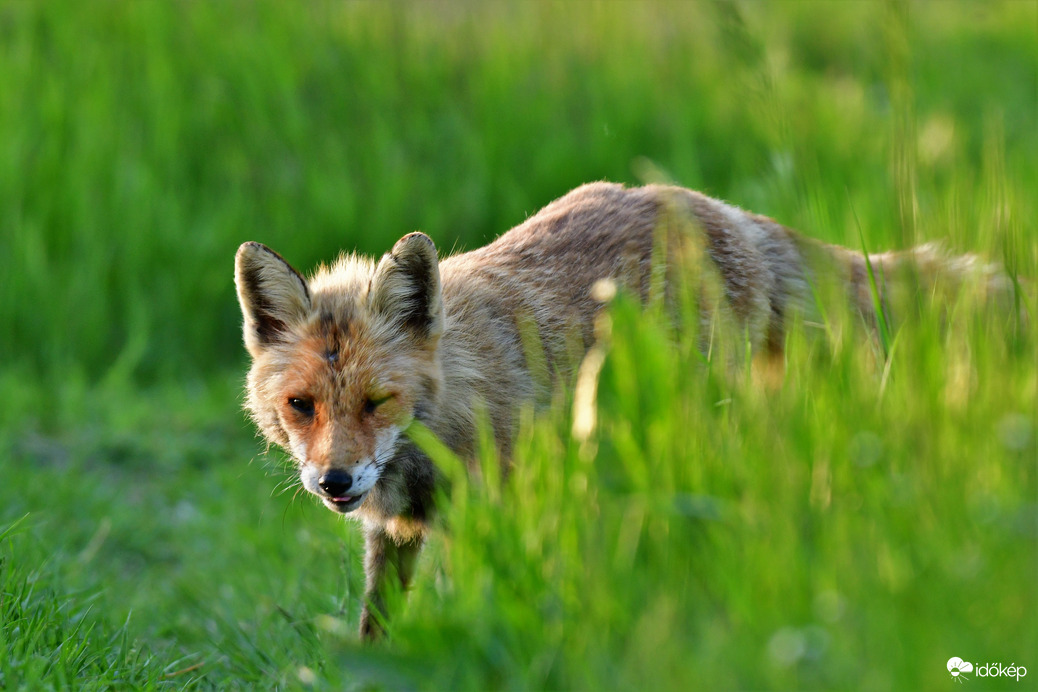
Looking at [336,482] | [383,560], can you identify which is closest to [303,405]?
[336,482]

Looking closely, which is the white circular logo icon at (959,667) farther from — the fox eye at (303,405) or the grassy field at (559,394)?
the fox eye at (303,405)

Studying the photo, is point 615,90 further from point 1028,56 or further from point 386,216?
point 1028,56

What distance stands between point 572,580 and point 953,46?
1169 cm

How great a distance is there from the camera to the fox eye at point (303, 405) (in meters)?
4.13

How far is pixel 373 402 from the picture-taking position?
410 centimetres

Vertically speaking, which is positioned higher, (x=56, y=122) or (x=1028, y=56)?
(x=56, y=122)

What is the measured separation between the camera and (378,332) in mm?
4305

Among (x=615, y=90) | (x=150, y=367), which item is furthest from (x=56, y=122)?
(x=615, y=90)

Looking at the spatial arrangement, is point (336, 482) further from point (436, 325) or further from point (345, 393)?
point (436, 325)

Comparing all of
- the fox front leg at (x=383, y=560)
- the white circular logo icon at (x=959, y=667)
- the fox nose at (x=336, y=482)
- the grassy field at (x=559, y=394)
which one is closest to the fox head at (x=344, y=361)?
the fox nose at (x=336, y=482)

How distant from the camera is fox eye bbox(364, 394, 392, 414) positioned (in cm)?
408

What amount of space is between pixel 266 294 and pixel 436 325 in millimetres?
762

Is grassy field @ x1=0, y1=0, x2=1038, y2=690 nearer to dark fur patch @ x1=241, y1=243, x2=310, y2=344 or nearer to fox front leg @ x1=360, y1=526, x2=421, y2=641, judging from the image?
fox front leg @ x1=360, y1=526, x2=421, y2=641

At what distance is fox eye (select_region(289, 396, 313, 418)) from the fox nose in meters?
0.36
